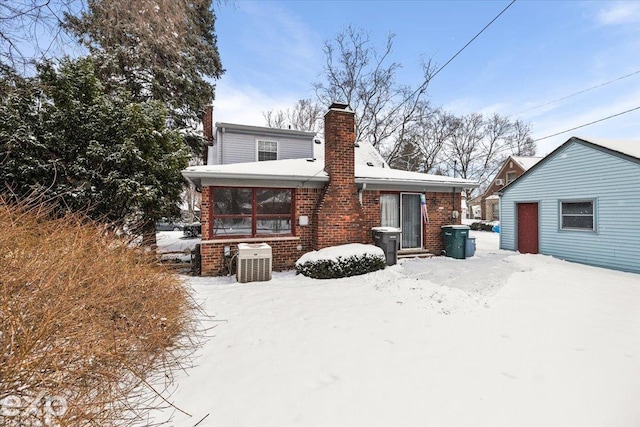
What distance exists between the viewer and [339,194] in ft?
28.2

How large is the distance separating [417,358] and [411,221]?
24.3 ft

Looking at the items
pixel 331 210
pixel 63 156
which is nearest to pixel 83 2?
pixel 331 210

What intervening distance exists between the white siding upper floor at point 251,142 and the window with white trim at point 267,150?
158mm

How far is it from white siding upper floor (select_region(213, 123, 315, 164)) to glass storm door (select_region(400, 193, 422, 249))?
7196 millimetres

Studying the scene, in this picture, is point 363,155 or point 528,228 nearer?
point 528,228

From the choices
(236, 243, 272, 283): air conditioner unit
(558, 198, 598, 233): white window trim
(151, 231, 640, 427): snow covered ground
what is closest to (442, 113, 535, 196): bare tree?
(558, 198, 598, 233): white window trim

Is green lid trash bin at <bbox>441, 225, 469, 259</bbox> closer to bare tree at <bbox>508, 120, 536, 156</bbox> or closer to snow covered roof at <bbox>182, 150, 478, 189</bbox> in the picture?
snow covered roof at <bbox>182, 150, 478, 189</bbox>

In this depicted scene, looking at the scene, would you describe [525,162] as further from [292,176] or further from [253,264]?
[253,264]

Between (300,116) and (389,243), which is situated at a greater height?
(300,116)

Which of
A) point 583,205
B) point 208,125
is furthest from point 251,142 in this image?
point 583,205

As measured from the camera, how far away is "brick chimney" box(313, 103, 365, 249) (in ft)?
27.7

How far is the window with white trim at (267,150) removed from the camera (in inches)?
576

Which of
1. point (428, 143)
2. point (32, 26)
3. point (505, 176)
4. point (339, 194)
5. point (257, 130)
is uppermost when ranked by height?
point (428, 143)

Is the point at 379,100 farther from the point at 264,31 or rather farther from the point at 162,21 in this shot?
the point at 162,21
